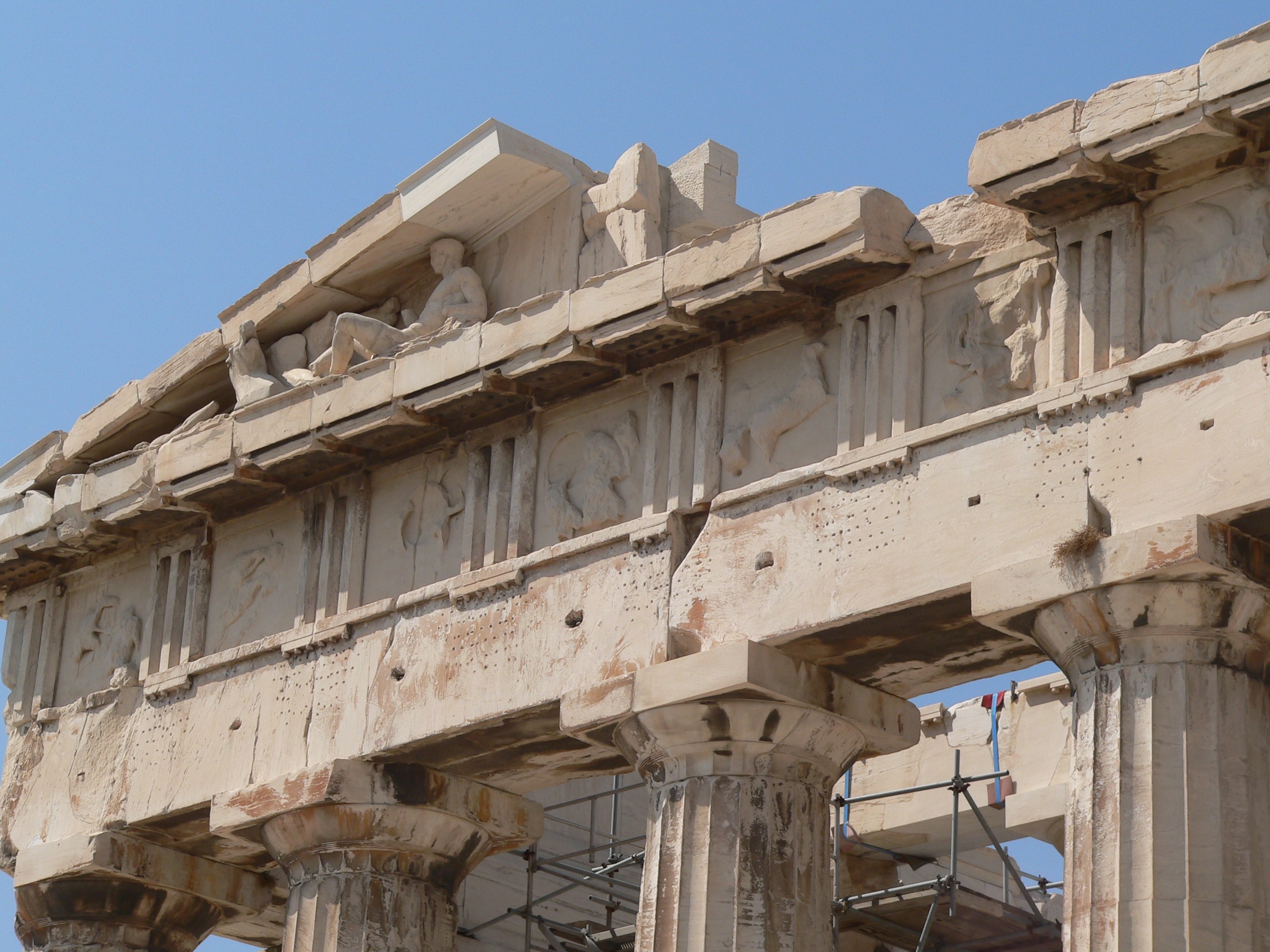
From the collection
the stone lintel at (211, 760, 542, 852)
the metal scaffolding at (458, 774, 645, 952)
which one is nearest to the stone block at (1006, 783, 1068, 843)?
the metal scaffolding at (458, 774, 645, 952)

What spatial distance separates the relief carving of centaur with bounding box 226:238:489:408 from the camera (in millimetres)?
18328

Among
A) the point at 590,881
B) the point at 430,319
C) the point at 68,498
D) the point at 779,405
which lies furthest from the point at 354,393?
the point at 590,881

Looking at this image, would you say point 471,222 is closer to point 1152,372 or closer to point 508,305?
point 508,305

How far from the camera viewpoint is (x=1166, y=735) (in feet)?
43.6

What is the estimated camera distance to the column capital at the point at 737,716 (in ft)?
50.1

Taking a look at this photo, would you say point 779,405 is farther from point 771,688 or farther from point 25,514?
point 25,514

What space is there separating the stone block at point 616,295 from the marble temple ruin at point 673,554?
0.04 metres

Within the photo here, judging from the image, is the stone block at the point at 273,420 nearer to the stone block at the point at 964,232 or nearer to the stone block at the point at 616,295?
the stone block at the point at 616,295

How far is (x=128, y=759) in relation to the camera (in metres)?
19.4

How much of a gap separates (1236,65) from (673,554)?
189 inches

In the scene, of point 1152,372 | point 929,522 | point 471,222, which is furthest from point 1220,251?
point 471,222

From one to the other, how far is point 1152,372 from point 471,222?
6.38 m

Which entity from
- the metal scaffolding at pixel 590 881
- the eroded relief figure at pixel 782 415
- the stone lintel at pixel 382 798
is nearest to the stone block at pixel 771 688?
the eroded relief figure at pixel 782 415

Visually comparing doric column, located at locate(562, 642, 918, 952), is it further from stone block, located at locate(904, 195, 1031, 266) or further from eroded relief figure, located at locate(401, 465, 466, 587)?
stone block, located at locate(904, 195, 1031, 266)
